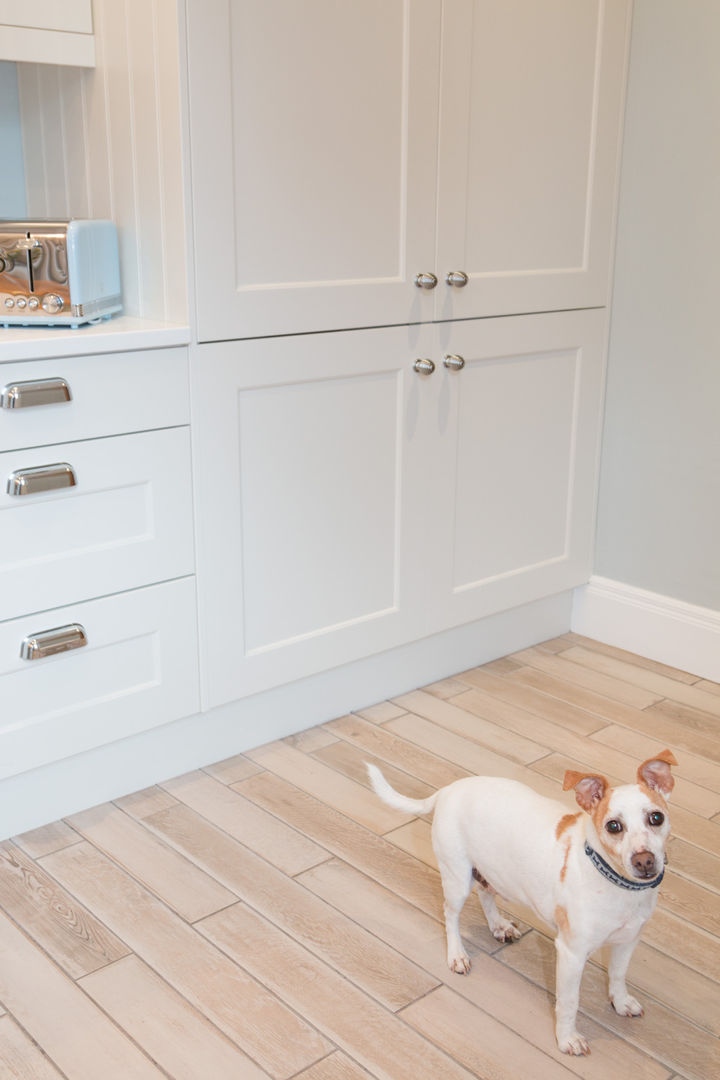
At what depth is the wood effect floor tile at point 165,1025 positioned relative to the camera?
142cm

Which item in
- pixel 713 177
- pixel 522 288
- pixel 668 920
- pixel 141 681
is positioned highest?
pixel 713 177

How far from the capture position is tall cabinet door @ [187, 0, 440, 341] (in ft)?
6.02

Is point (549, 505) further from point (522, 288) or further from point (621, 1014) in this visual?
point (621, 1014)

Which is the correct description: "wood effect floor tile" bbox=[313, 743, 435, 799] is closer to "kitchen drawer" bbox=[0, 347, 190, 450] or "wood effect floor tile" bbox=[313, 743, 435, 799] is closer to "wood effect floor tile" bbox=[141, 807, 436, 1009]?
"wood effect floor tile" bbox=[141, 807, 436, 1009]

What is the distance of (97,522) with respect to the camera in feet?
6.04

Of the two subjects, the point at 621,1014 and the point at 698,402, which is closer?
the point at 621,1014

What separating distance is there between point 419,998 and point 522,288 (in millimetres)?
1499

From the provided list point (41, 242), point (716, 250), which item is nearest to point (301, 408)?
point (41, 242)

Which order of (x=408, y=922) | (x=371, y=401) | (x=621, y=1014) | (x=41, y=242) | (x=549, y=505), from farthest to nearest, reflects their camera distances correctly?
(x=549, y=505), (x=371, y=401), (x=41, y=242), (x=408, y=922), (x=621, y=1014)

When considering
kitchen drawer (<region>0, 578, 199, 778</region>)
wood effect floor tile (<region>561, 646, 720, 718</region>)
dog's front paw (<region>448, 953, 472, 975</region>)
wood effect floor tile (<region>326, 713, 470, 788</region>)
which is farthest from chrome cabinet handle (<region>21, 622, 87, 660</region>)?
wood effect floor tile (<region>561, 646, 720, 718</region>)

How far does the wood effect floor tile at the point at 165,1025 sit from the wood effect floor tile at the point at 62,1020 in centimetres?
2

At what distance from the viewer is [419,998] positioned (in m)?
1.55

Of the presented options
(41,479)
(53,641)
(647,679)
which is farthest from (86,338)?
(647,679)

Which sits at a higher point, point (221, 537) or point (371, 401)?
point (371, 401)
